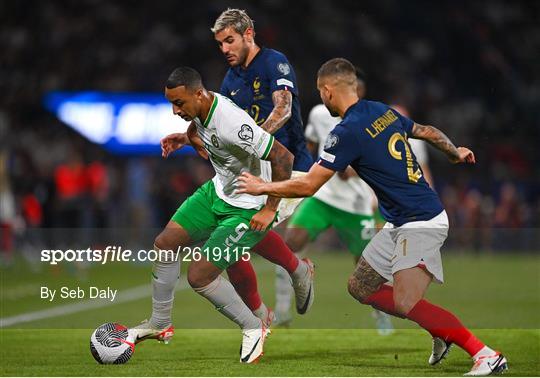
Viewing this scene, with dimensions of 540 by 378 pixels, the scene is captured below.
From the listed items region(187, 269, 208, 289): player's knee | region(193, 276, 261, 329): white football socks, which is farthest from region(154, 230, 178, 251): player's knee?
region(193, 276, 261, 329): white football socks

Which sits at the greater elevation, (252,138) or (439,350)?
(252,138)

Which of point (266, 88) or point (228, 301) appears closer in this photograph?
point (228, 301)

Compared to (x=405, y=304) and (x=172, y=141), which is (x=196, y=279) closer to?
(x=172, y=141)

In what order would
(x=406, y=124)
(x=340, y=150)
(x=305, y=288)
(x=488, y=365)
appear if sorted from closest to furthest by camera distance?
1. (x=488, y=365)
2. (x=340, y=150)
3. (x=406, y=124)
4. (x=305, y=288)

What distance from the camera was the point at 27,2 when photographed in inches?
985

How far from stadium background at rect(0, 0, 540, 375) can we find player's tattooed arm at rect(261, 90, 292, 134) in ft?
29.8

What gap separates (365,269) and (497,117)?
620 inches

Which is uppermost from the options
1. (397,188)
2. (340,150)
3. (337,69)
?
(337,69)

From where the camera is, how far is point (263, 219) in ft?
25.0

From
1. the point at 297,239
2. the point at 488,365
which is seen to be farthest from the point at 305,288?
the point at 488,365

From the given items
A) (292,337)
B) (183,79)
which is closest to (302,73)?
(292,337)

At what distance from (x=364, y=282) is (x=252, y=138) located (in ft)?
4.24

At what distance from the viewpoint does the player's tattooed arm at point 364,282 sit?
25.2 ft

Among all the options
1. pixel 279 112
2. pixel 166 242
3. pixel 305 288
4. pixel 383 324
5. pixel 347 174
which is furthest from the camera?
pixel 347 174
